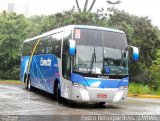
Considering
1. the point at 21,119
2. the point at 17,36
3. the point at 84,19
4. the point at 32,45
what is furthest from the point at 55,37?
the point at 17,36

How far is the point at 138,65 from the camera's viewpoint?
3706 centimetres

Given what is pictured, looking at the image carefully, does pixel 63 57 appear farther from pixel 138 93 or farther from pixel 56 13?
pixel 56 13

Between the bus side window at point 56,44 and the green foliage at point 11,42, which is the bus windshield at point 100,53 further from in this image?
the green foliage at point 11,42

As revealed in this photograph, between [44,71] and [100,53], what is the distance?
16.5 feet

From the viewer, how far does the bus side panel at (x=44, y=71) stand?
18.2 m

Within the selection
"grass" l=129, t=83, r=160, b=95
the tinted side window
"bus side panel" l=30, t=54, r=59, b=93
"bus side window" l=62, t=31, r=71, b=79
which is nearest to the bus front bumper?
"bus side window" l=62, t=31, r=71, b=79

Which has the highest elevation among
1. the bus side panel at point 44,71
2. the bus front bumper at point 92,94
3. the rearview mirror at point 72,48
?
the rearview mirror at point 72,48

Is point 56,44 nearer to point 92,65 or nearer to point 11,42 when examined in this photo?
point 92,65

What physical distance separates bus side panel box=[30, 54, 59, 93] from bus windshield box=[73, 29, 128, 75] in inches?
90.0

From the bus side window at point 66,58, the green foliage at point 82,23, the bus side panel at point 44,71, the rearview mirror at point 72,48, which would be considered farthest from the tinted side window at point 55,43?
the green foliage at point 82,23

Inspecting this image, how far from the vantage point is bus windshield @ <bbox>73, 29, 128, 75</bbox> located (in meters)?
15.5

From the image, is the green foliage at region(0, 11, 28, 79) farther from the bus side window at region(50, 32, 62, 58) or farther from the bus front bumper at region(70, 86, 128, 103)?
the bus front bumper at region(70, 86, 128, 103)

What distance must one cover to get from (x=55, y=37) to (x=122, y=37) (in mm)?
3638

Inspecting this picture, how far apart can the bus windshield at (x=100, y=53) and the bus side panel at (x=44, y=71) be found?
2.29 metres
